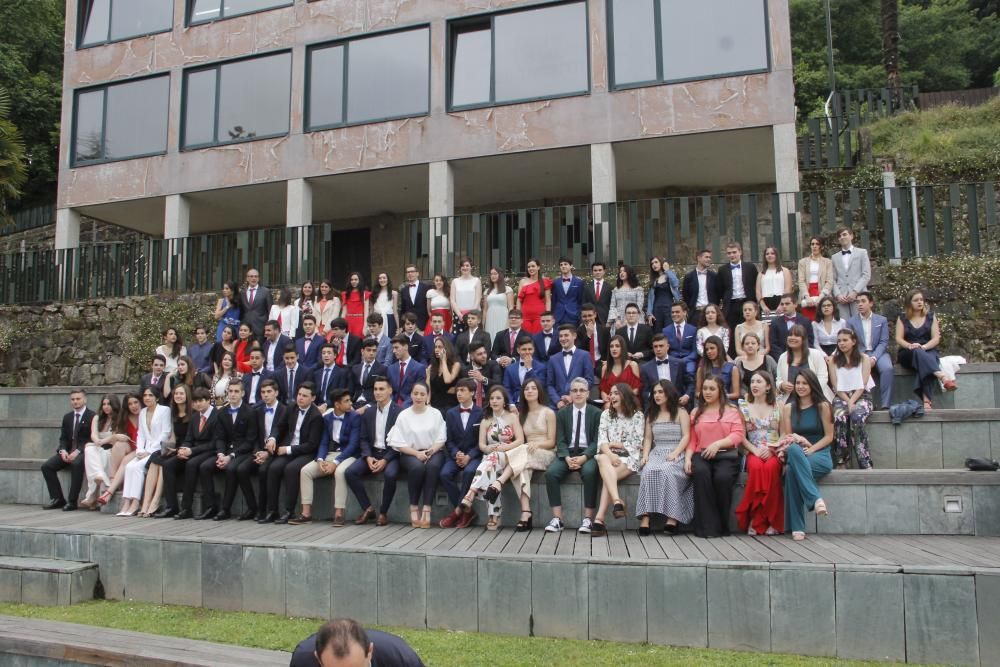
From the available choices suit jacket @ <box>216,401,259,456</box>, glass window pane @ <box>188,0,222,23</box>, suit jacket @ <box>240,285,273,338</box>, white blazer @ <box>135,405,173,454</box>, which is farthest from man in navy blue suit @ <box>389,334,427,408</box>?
glass window pane @ <box>188,0,222,23</box>

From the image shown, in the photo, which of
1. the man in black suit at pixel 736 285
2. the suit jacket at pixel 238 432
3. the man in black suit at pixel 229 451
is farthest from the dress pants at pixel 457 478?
the man in black suit at pixel 736 285

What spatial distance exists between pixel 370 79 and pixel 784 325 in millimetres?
10727

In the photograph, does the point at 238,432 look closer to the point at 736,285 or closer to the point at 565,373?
the point at 565,373

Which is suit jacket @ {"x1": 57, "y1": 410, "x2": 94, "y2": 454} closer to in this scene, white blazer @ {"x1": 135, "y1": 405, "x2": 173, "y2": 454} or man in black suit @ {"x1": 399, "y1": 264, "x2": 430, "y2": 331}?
white blazer @ {"x1": 135, "y1": 405, "x2": 173, "y2": 454}

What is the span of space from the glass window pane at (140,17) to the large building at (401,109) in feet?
0.15

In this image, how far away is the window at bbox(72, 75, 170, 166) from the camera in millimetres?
17969

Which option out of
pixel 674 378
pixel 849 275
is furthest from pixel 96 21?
pixel 849 275

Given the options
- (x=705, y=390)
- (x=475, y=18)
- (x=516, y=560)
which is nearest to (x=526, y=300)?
(x=705, y=390)

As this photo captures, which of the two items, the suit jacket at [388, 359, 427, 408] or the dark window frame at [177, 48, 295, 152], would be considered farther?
the dark window frame at [177, 48, 295, 152]

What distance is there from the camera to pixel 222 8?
17.7 metres

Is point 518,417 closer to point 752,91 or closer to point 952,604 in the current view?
point 952,604

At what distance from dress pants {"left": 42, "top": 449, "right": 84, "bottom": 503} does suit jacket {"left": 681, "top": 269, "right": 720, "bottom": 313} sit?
8066mm

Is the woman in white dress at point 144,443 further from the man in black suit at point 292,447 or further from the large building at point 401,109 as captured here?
the large building at point 401,109

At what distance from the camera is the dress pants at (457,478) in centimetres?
786
